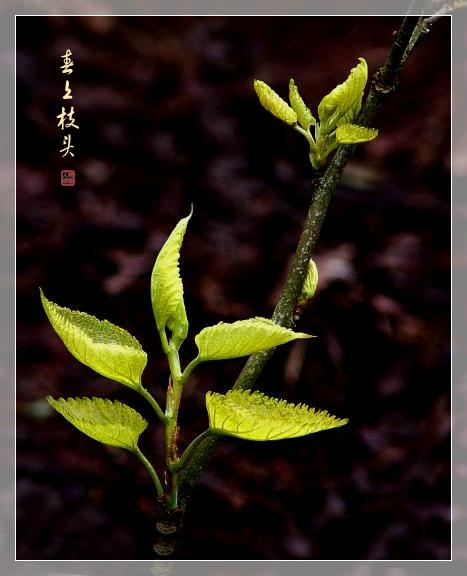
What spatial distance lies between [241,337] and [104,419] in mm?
145

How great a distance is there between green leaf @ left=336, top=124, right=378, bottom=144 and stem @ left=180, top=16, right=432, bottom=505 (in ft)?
0.07

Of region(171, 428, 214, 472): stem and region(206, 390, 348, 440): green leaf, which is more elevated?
region(206, 390, 348, 440): green leaf

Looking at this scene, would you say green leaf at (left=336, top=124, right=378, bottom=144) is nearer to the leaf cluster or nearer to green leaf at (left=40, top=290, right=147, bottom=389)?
the leaf cluster

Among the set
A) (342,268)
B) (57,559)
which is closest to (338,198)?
(342,268)

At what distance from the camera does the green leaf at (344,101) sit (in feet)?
1.91

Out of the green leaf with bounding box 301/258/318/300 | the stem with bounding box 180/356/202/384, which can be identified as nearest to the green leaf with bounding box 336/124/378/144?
the green leaf with bounding box 301/258/318/300

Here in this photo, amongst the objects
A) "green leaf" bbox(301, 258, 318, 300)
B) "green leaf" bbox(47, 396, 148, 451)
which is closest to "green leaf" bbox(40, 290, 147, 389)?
"green leaf" bbox(47, 396, 148, 451)

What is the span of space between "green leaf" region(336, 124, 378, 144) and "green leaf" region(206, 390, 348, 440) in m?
0.21

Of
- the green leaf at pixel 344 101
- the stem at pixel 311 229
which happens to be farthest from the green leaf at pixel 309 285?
the green leaf at pixel 344 101

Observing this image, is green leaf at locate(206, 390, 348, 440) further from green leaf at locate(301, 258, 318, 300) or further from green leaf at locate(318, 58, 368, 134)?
green leaf at locate(318, 58, 368, 134)

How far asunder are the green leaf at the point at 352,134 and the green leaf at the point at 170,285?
5.4 inches

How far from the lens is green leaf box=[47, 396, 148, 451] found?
60cm

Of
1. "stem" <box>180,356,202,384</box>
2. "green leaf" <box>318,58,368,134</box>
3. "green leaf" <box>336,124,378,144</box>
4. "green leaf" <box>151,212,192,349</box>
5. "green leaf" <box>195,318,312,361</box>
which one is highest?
"green leaf" <box>318,58,368,134</box>

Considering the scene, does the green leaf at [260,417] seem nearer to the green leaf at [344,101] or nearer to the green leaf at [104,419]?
the green leaf at [104,419]
